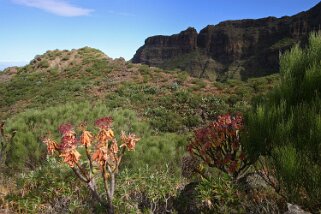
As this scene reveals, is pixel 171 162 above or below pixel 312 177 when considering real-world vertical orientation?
below

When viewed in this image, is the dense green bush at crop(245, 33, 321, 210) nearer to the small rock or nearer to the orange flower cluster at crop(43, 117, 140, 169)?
the small rock

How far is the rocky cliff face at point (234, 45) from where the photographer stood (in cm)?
14425

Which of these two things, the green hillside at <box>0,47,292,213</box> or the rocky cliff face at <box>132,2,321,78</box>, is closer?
the green hillside at <box>0,47,292,213</box>

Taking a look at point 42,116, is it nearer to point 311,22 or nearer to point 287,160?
point 287,160

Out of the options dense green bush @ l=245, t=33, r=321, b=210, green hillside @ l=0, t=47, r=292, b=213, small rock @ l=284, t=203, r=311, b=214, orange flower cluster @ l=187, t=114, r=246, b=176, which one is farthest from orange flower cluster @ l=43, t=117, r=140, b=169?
small rock @ l=284, t=203, r=311, b=214

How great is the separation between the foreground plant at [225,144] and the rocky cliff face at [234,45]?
132134 millimetres

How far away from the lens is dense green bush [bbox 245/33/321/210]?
184 inches

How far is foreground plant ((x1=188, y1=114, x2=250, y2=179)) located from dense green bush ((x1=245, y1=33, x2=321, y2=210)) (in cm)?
33

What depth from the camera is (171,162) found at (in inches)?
396

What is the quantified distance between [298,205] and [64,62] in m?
40.5

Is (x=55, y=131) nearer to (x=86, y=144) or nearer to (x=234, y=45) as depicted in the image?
(x=86, y=144)

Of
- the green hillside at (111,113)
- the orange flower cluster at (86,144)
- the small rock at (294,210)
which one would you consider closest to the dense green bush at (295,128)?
the small rock at (294,210)

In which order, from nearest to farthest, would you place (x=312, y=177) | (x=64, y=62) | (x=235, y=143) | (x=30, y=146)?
(x=312, y=177) → (x=235, y=143) → (x=30, y=146) → (x=64, y=62)

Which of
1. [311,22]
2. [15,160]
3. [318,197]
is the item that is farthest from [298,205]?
[311,22]
